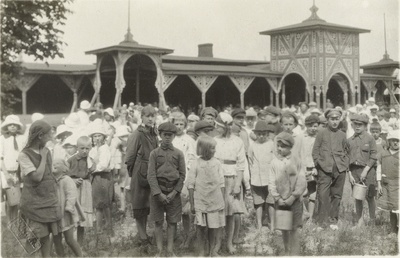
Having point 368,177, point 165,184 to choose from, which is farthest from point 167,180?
point 368,177

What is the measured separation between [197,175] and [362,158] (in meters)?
2.82

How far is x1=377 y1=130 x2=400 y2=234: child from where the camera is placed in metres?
6.61

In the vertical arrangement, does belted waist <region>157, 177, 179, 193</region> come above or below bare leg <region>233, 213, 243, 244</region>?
above

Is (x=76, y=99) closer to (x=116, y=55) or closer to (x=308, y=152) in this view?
(x=116, y=55)

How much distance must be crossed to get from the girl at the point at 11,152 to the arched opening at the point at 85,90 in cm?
2109

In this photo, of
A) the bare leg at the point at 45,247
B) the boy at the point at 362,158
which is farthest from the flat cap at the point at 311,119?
the bare leg at the point at 45,247

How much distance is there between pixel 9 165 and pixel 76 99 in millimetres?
20858

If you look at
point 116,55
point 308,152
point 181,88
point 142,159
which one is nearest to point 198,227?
point 142,159

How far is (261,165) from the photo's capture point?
722 centimetres

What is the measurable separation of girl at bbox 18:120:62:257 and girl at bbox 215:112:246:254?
7.06 feet

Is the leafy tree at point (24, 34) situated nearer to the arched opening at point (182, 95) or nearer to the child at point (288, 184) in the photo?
the child at point (288, 184)

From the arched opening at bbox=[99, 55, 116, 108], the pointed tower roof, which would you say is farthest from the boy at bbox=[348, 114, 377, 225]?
the pointed tower roof

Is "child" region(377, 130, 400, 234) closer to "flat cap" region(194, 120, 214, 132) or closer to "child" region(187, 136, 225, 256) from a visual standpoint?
"child" region(187, 136, 225, 256)

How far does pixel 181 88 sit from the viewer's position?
31.2m
